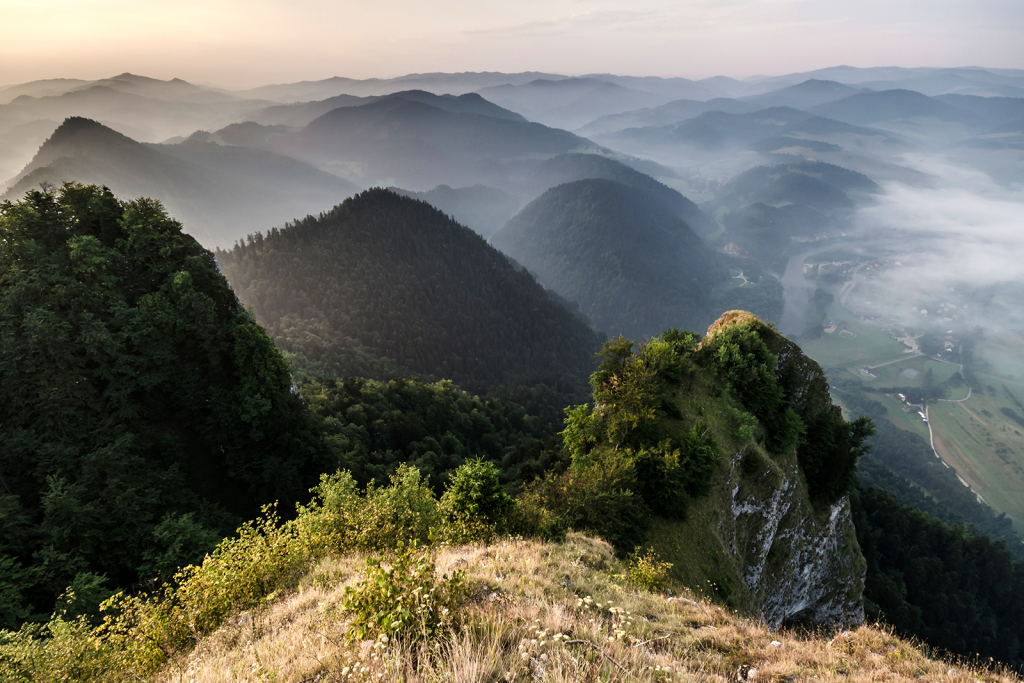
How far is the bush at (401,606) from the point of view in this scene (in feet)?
26.1

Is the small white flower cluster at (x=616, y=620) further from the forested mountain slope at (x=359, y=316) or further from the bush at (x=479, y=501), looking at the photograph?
the forested mountain slope at (x=359, y=316)

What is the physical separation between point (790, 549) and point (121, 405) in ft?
189

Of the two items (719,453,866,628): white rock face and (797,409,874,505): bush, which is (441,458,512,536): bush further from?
(797,409,874,505): bush

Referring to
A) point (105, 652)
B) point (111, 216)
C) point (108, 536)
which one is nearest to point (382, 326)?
point (111, 216)

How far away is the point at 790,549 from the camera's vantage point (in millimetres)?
37719

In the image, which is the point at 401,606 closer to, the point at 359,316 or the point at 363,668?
the point at 363,668

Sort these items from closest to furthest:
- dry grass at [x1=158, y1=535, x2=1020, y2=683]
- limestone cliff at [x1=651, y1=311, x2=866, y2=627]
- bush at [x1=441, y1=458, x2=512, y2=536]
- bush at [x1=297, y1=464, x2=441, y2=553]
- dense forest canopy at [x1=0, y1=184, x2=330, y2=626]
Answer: dry grass at [x1=158, y1=535, x2=1020, y2=683], bush at [x1=297, y1=464, x2=441, y2=553], bush at [x1=441, y1=458, x2=512, y2=536], dense forest canopy at [x1=0, y1=184, x2=330, y2=626], limestone cliff at [x1=651, y1=311, x2=866, y2=627]

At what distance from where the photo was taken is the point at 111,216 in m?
38.1

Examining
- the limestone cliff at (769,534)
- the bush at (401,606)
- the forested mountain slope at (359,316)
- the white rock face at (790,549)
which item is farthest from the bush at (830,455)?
the forested mountain slope at (359,316)

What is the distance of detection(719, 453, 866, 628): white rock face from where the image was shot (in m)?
33.7

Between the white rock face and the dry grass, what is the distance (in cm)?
2087

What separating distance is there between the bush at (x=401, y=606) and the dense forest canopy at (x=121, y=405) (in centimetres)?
2464

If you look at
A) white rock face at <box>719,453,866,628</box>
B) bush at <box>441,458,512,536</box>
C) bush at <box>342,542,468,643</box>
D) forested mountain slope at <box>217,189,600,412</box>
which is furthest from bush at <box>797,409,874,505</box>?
forested mountain slope at <box>217,189,600,412</box>

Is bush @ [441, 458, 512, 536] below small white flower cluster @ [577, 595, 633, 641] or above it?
below
